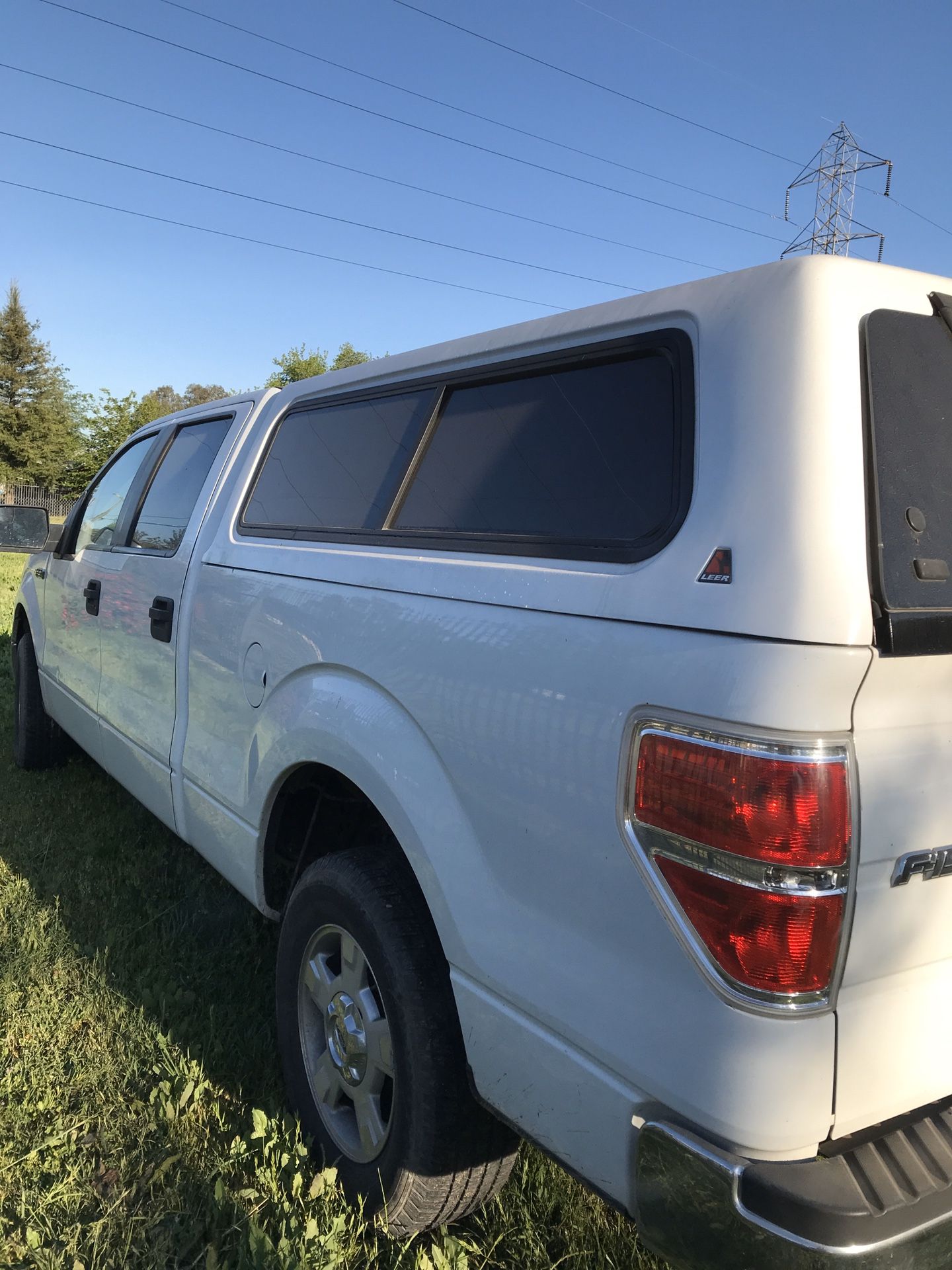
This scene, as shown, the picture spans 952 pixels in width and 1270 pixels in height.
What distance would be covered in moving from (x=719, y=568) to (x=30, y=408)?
2390 inches

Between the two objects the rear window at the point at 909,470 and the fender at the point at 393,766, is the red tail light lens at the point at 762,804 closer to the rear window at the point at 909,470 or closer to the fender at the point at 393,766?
the rear window at the point at 909,470

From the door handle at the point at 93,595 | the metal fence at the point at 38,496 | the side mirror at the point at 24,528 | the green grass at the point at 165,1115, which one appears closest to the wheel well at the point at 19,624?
the side mirror at the point at 24,528

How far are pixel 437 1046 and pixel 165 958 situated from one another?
70.3 inches

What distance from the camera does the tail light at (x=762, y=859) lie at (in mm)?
1345

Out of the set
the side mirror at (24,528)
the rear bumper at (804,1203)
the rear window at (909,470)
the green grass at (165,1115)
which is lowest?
the green grass at (165,1115)

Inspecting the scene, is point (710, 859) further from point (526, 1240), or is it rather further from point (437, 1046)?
point (526, 1240)

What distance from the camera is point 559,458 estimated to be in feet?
6.30

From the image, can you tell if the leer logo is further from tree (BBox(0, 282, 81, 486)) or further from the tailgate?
tree (BBox(0, 282, 81, 486))

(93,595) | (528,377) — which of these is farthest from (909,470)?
Result: (93,595)

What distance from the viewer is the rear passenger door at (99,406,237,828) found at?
3.38 meters

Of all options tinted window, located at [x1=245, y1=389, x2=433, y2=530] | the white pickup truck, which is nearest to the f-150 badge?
the white pickup truck

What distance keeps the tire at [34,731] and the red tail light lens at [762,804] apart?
4736mm

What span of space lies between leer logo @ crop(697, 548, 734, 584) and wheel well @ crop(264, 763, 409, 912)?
1.42 meters

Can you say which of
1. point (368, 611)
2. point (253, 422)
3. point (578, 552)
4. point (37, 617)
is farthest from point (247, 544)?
point (37, 617)
